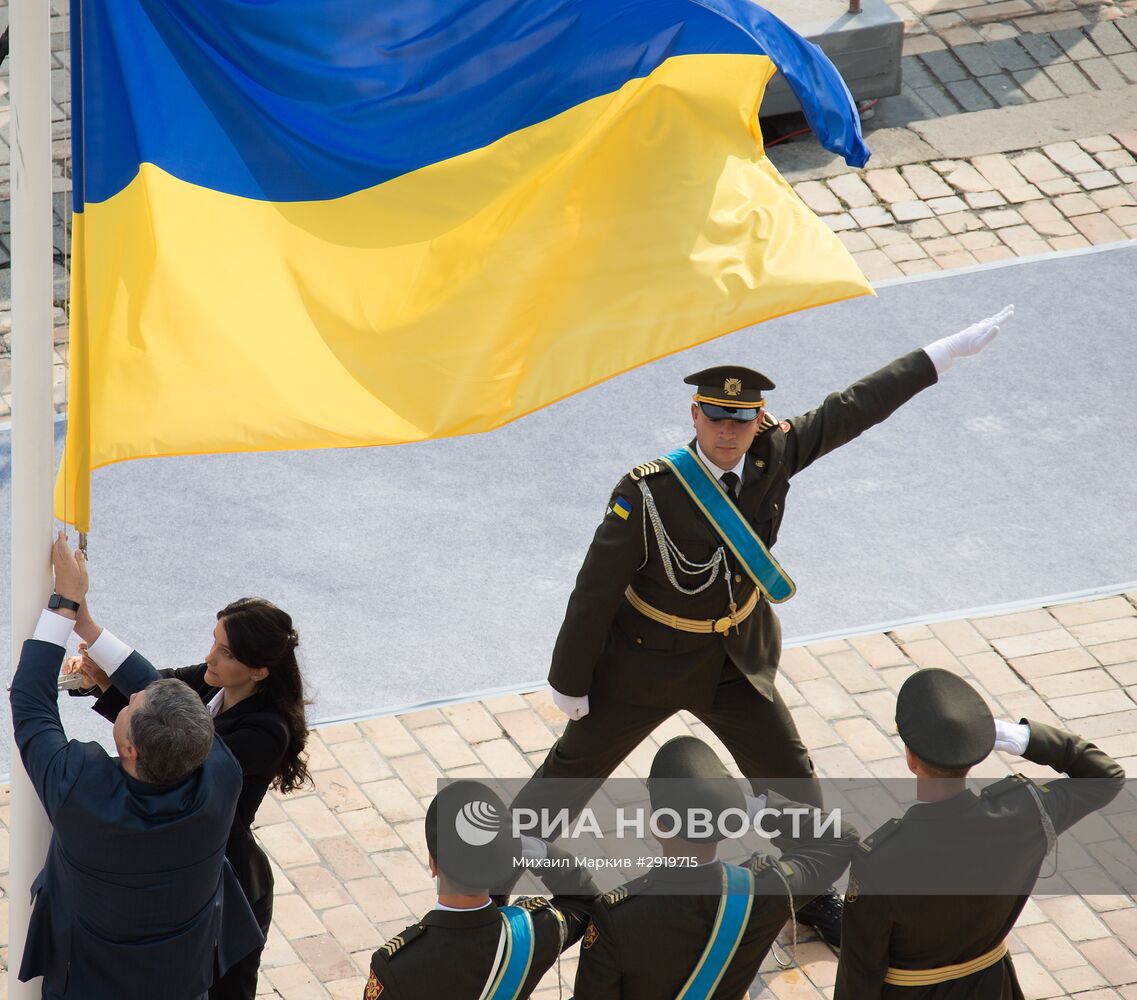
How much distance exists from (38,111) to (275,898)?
3037 mm

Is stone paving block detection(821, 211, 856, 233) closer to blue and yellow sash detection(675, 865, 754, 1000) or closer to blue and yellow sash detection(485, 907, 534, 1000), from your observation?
blue and yellow sash detection(675, 865, 754, 1000)

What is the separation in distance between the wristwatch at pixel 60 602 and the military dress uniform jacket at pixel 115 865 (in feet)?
0.34

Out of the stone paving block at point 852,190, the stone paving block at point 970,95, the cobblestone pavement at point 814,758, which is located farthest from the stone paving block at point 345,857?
the stone paving block at point 970,95

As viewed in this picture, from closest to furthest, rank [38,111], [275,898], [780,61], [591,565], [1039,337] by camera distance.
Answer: [38,111] < [780,61] < [591,565] < [275,898] < [1039,337]

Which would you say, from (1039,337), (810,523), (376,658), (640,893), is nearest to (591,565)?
(640,893)

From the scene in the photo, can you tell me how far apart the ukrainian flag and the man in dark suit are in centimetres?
51

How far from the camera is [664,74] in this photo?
493cm

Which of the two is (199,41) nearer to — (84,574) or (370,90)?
(370,90)

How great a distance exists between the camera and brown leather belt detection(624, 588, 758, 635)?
580 centimetres

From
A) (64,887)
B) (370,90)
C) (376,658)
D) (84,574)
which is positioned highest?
(370,90)

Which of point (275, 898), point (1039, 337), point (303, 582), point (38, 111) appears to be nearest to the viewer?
point (38, 111)

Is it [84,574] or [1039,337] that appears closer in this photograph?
[84,574]

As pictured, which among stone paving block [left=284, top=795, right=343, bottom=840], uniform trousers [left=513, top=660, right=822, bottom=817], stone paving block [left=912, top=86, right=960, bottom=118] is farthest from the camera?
stone paving block [left=912, top=86, right=960, bottom=118]

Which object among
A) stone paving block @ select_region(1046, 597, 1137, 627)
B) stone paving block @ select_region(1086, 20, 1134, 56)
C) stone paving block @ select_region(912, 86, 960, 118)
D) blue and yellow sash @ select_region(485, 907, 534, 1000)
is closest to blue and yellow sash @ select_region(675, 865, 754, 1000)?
blue and yellow sash @ select_region(485, 907, 534, 1000)
